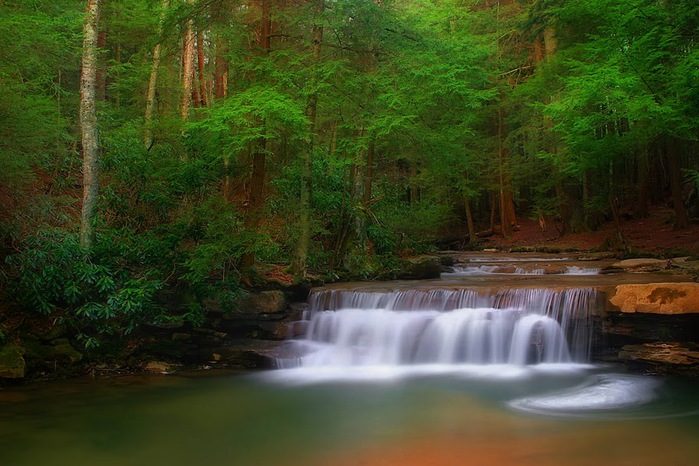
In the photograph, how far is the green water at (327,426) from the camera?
5883 millimetres

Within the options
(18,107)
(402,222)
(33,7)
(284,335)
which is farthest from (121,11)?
(284,335)

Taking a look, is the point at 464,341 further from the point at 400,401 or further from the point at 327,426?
the point at 327,426

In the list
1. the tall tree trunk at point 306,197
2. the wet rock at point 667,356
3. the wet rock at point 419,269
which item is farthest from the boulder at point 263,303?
the wet rock at point 667,356

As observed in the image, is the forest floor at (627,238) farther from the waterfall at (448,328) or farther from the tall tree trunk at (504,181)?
the waterfall at (448,328)

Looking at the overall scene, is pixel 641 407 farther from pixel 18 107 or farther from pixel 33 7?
pixel 33 7

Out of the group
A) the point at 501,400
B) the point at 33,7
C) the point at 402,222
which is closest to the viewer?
the point at 501,400

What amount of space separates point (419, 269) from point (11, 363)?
9959 mm

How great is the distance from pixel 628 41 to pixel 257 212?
10.0 m

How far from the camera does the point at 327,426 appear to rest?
7.05 meters

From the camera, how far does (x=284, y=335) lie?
10.9 meters

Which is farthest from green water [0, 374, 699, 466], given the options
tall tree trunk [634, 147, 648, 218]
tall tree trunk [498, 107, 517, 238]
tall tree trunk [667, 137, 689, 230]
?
tall tree trunk [498, 107, 517, 238]

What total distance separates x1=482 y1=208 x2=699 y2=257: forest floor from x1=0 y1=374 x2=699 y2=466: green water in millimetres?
9635

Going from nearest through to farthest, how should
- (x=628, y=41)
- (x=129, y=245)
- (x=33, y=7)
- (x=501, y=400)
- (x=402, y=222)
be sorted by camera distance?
(x=501, y=400), (x=129, y=245), (x=33, y=7), (x=628, y=41), (x=402, y=222)

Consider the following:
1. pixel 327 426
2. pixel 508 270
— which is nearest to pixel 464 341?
pixel 327 426
